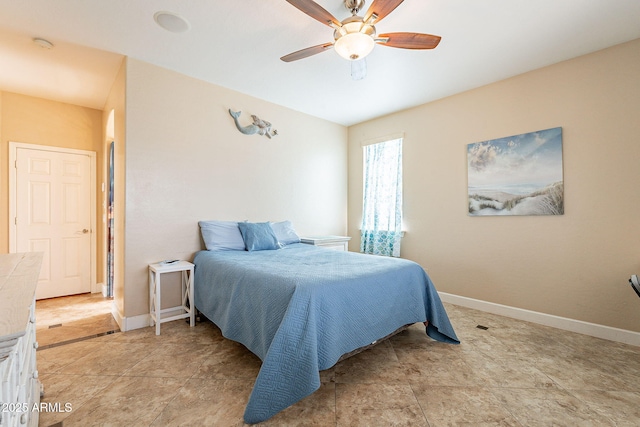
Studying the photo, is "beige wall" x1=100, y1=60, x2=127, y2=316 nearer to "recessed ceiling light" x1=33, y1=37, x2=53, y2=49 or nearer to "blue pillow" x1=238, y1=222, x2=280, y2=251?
"recessed ceiling light" x1=33, y1=37, x2=53, y2=49

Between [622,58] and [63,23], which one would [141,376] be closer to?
[63,23]

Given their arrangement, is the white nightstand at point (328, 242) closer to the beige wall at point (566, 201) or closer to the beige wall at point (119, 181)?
the beige wall at point (566, 201)

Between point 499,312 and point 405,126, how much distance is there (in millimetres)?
2741

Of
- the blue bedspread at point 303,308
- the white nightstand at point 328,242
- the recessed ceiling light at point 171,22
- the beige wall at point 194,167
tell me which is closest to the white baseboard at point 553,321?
the blue bedspread at point 303,308

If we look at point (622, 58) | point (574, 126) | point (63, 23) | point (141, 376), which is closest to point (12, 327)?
point (141, 376)

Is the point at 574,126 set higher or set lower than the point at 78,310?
higher

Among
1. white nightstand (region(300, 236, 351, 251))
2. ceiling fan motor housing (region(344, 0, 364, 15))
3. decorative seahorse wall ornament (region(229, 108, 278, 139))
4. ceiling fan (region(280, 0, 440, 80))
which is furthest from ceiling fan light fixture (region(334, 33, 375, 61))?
white nightstand (region(300, 236, 351, 251))

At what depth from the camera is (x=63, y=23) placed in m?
2.29

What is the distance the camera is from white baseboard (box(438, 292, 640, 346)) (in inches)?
99.1

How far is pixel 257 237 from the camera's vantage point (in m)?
3.29

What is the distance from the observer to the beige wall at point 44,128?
345 cm

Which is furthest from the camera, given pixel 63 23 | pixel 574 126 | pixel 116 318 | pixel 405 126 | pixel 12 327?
pixel 405 126

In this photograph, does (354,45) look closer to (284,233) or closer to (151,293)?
(284,233)

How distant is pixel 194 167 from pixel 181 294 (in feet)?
4.70
